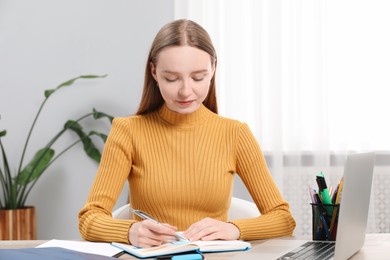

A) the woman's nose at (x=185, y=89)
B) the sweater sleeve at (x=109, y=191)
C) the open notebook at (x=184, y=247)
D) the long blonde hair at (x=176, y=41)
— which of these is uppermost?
the long blonde hair at (x=176, y=41)

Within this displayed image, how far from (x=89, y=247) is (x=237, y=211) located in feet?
2.12

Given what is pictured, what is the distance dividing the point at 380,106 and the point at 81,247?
2.33 m

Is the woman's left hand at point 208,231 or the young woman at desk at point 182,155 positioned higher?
the young woman at desk at point 182,155

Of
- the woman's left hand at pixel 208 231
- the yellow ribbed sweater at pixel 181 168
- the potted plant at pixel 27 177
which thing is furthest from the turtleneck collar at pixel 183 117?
the potted plant at pixel 27 177

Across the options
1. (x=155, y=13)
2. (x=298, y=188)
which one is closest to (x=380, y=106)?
(x=298, y=188)

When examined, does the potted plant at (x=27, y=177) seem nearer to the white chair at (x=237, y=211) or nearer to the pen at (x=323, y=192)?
the white chair at (x=237, y=211)

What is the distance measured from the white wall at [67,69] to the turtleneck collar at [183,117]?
171 cm

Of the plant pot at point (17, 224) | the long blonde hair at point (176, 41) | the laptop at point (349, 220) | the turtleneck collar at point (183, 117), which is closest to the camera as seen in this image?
the laptop at point (349, 220)

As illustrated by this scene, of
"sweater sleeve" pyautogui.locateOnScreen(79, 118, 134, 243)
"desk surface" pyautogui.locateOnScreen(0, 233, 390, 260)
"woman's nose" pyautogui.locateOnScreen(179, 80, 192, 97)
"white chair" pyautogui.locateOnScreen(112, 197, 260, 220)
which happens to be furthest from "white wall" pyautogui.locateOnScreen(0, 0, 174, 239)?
"desk surface" pyautogui.locateOnScreen(0, 233, 390, 260)

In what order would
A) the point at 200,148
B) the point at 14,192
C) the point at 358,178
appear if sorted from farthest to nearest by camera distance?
the point at 14,192
the point at 200,148
the point at 358,178

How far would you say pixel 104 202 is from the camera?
1781mm

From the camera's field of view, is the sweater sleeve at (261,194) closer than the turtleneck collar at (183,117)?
Yes

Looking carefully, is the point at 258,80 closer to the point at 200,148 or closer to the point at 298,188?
the point at 298,188

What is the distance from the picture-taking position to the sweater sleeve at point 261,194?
1.70 meters
